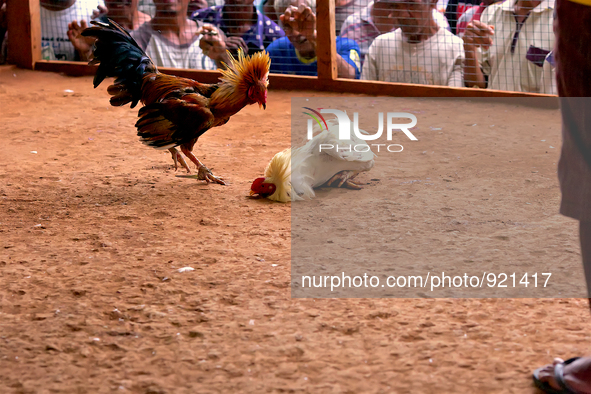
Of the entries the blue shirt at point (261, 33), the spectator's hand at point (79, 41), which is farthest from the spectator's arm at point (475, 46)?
the spectator's hand at point (79, 41)

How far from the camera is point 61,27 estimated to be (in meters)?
7.20

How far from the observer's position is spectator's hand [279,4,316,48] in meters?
5.97

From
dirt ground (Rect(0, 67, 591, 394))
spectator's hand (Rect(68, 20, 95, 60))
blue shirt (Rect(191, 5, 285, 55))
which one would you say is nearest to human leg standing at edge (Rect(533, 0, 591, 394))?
dirt ground (Rect(0, 67, 591, 394))

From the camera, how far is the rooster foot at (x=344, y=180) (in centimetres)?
343

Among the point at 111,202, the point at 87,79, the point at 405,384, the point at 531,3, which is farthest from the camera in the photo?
the point at 87,79

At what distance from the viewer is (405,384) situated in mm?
1553

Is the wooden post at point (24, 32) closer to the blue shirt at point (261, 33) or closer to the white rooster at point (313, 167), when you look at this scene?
the blue shirt at point (261, 33)

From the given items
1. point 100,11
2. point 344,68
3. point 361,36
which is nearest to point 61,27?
point 100,11

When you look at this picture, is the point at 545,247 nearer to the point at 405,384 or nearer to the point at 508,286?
the point at 508,286

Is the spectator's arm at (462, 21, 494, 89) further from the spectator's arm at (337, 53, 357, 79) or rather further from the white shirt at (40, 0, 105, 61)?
the white shirt at (40, 0, 105, 61)

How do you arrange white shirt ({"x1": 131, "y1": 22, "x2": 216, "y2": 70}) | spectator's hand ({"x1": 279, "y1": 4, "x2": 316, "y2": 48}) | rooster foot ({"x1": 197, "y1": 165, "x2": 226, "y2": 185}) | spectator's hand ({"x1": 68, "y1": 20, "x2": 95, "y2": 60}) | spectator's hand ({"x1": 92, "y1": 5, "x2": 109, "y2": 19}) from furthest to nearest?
spectator's hand ({"x1": 68, "y1": 20, "x2": 95, "y2": 60}) → spectator's hand ({"x1": 92, "y1": 5, "x2": 109, "y2": 19}) → white shirt ({"x1": 131, "y1": 22, "x2": 216, "y2": 70}) → spectator's hand ({"x1": 279, "y1": 4, "x2": 316, "y2": 48}) → rooster foot ({"x1": 197, "y1": 165, "x2": 226, "y2": 185})

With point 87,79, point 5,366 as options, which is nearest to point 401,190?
point 5,366

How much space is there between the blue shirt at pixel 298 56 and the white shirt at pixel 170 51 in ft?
2.59

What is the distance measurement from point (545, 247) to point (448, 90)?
3500 millimetres
